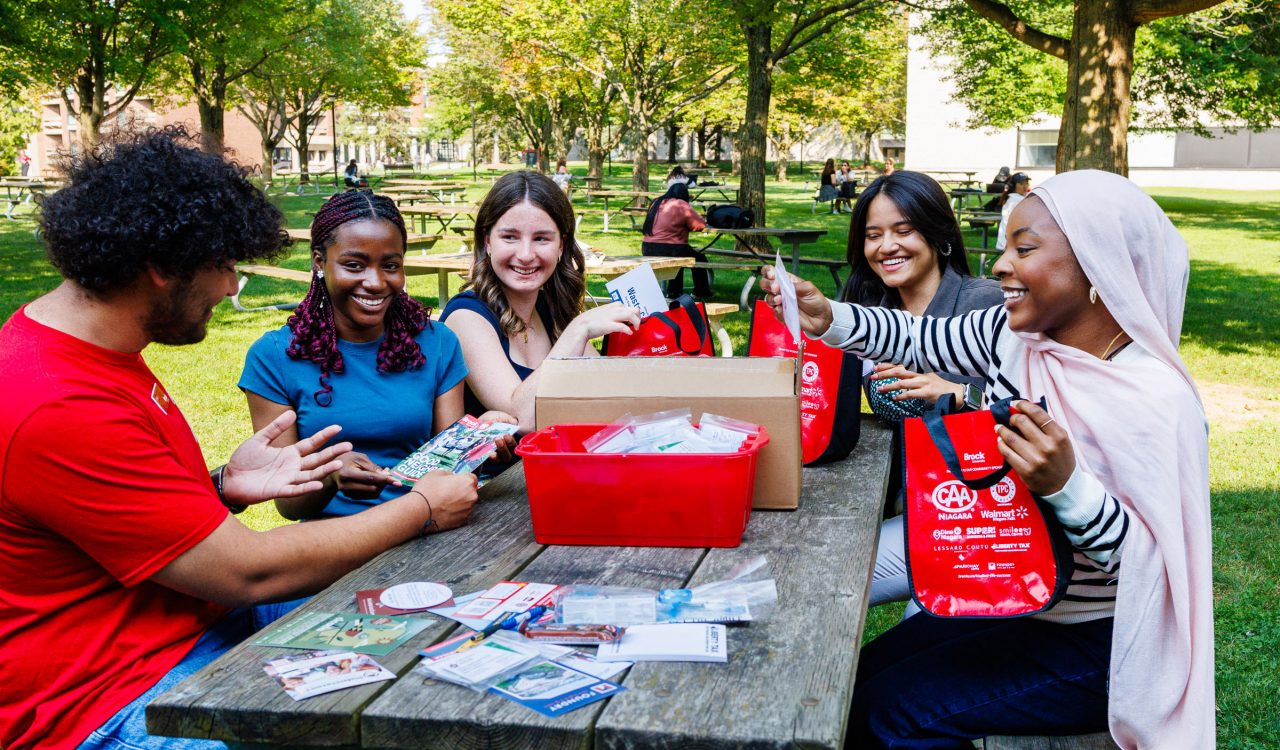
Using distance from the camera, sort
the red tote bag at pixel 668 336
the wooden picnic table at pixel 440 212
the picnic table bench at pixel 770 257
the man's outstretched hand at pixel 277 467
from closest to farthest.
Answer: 1. the man's outstretched hand at pixel 277 467
2. the red tote bag at pixel 668 336
3. the picnic table bench at pixel 770 257
4. the wooden picnic table at pixel 440 212

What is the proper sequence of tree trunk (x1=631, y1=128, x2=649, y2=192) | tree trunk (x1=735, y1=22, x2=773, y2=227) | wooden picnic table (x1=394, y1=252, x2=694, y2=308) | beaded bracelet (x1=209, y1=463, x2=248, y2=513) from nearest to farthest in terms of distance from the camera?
beaded bracelet (x1=209, y1=463, x2=248, y2=513), wooden picnic table (x1=394, y1=252, x2=694, y2=308), tree trunk (x1=735, y1=22, x2=773, y2=227), tree trunk (x1=631, y1=128, x2=649, y2=192)

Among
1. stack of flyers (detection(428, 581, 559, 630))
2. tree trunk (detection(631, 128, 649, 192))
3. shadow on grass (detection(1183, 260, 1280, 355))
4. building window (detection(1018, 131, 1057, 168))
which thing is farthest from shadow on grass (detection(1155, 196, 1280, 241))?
stack of flyers (detection(428, 581, 559, 630))

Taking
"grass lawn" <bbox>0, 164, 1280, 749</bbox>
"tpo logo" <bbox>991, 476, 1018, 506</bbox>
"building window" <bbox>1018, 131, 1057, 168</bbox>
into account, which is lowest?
"grass lawn" <bbox>0, 164, 1280, 749</bbox>

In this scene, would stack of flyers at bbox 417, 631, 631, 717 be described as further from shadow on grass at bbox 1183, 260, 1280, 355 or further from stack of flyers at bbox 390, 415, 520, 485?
shadow on grass at bbox 1183, 260, 1280, 355

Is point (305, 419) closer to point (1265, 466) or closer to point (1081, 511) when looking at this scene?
point (1081, 511)

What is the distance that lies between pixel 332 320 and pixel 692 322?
3.20 ft

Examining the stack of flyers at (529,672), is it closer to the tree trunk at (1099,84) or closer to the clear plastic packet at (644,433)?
the clear plastic packet at (644,433)

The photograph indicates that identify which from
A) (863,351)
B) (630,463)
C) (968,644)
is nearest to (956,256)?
(863,351)

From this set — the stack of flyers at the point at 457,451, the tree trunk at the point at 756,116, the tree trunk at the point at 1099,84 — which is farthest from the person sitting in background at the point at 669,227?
the stack of flyers at the point at 457,451

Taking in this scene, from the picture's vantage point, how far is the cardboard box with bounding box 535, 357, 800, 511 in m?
2.24

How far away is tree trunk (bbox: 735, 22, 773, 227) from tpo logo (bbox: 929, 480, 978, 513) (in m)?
14.5

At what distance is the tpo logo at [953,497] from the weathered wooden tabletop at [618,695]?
185mm

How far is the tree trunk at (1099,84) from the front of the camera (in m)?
9.45

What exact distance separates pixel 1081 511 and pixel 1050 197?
2.24 ft
